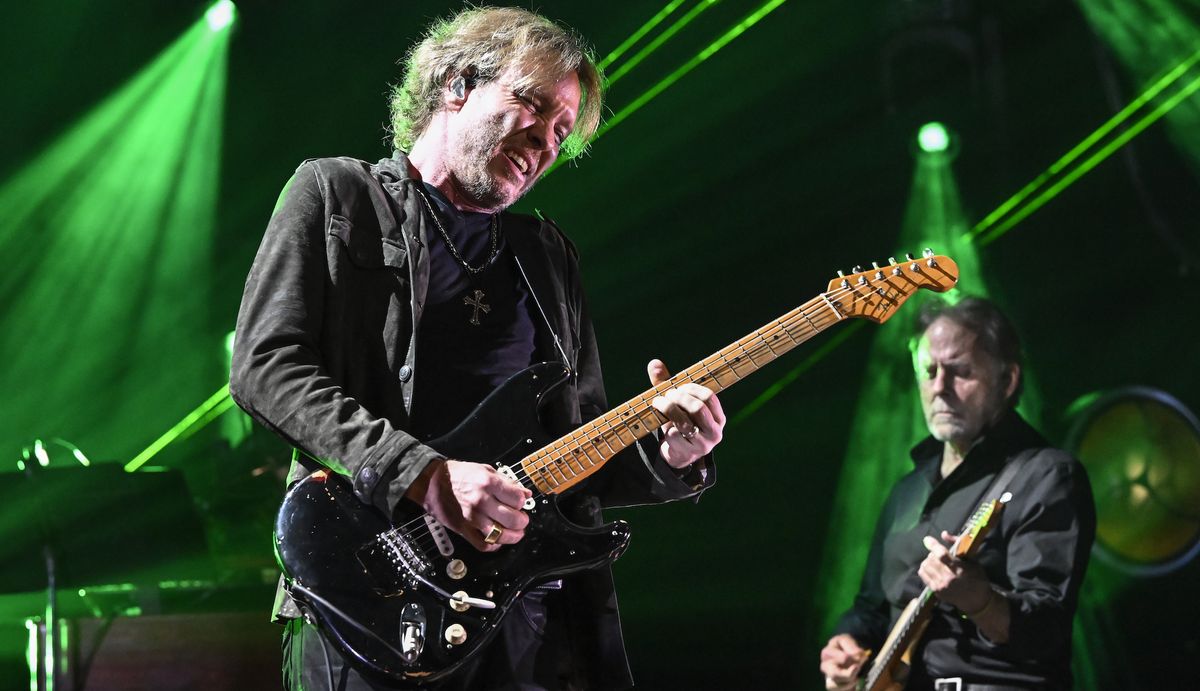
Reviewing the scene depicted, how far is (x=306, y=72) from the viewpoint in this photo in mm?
5945

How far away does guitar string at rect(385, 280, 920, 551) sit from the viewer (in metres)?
2.09

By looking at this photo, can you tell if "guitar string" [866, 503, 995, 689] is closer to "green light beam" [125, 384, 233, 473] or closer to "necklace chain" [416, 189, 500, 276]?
"necklace chain" [416, 189, 500, 276]

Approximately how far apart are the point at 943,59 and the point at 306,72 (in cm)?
334

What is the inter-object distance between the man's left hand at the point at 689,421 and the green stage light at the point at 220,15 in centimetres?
466

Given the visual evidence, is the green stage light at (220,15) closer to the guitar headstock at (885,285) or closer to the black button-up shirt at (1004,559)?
the black button-up shirt at (1004,559)

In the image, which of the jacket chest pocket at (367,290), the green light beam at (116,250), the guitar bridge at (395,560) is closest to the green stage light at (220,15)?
the green light beam at (116,250)

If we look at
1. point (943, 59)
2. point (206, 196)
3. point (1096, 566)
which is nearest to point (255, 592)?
point (206, 196)

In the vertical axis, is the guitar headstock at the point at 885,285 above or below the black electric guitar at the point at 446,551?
above

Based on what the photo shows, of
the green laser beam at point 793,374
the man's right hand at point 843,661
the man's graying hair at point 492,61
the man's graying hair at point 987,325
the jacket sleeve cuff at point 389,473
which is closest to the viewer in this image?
the jacket sleeve cuff at point 389,473

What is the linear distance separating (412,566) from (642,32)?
444 centimetres

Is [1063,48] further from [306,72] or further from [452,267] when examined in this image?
[452,267]

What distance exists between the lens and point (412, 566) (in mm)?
1949

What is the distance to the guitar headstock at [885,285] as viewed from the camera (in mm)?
2502

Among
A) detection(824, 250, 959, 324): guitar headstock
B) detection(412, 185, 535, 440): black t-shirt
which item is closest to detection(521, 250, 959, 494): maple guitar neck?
detection(824, 250, 959, 324): guitar headstock
